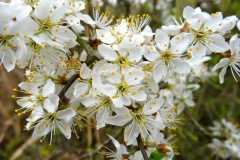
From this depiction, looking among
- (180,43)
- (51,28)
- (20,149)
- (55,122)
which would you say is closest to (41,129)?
(55,122)

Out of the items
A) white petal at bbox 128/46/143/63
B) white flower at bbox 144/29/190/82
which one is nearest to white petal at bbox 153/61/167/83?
white flower at bbox 144/29/190/82

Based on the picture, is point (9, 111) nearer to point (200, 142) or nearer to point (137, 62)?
point (200, 142)

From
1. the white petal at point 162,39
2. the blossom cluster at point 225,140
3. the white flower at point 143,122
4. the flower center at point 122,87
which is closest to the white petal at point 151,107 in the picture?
the white flower at point 143,122

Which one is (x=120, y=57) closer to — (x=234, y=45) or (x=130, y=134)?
(x=130, y=134)

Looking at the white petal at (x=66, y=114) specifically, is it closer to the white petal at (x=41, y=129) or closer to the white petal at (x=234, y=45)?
the white petal at (x=41, y=129)

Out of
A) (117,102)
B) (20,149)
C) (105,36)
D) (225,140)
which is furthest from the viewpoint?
(20,149)

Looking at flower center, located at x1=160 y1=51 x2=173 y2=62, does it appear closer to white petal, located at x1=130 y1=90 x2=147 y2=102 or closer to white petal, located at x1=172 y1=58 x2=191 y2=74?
white petal, located at x1=172 y1=58 x2=191 y2=74
